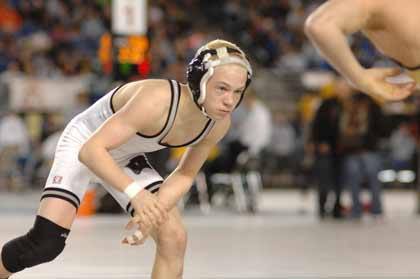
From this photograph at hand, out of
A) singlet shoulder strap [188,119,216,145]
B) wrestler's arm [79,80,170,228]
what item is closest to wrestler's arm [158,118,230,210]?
singlet shoulder strap [188,119,216,145]

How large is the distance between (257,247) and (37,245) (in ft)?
16.5

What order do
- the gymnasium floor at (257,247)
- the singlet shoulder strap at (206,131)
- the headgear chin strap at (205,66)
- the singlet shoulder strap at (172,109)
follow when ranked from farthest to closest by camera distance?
the gymnasium floor at (257,247), the singlet shoulder strap at (206,131), the singlet shoulder strap at (172,109), the headgear chin strap at (205,66)

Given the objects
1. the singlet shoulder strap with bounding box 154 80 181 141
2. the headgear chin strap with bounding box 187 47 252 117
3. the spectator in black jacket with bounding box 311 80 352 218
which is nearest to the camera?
the headgear chin strap with bounding box 187 47 252 117

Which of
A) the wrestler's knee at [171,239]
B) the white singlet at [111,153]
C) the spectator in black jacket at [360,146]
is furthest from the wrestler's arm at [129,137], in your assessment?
the spectator in black jacket at [360,146]

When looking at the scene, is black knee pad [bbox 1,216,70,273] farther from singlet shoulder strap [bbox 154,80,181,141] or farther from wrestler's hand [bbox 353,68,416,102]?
wrestler's hand [bbox 353,68,416,102]

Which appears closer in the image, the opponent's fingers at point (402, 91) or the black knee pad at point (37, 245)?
the opponent's fingers at point (402, 91)

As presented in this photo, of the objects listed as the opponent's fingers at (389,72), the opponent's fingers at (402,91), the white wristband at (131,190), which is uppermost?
the opponent's fingers at (389,72)

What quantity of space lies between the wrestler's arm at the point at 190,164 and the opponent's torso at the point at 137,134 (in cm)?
6

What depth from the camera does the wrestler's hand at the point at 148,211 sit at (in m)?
5.51

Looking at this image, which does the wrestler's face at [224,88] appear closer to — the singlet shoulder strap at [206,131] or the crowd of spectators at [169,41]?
the singlet shoulder strap at [206,131]

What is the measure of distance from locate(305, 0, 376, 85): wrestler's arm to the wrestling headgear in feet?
3.13

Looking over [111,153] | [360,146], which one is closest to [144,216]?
[111,153]

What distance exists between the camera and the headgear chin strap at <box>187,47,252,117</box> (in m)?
5.70

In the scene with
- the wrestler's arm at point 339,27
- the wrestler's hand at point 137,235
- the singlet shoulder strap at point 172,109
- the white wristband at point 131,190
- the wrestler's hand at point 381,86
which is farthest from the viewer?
the singlet shoulder strap at point 172,109
